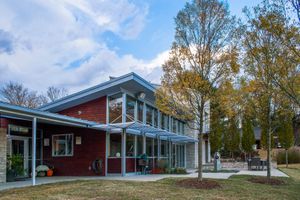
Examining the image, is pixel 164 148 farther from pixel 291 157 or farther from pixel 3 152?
pixel 291 157

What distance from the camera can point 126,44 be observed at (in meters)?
19.9

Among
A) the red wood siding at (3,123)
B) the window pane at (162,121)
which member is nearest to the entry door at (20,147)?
the red wood siding at (3,123)

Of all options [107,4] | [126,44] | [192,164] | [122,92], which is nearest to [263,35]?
[107,4]

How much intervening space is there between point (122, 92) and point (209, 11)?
648 cm

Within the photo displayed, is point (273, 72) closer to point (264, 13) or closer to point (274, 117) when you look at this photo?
point (264, 13)

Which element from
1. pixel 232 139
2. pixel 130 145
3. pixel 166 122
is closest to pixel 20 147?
pixel 130 145

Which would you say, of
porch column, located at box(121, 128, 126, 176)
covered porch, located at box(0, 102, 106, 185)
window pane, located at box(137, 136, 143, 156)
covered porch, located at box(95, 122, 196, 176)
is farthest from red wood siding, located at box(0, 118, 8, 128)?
window pane, located at box(137, 136, 143, 156)

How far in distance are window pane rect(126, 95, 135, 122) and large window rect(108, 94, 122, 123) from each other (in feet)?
1.44

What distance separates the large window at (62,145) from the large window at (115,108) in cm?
241

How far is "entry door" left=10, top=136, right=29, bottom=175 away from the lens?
1666 cm

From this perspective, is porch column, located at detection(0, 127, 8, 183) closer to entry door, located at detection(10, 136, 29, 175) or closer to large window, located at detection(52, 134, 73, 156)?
entry door, located at detection(10, 136, 29, 175)

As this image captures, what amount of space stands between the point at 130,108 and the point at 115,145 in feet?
6.35

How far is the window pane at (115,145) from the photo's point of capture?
18484 mm

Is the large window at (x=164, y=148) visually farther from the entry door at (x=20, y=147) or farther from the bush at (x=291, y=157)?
the bush at (x=291, y=157)
